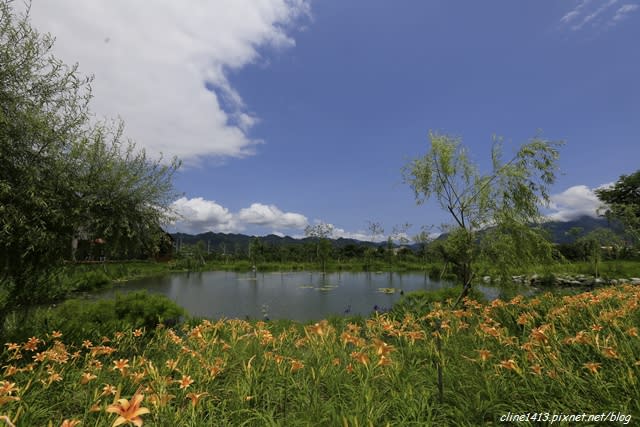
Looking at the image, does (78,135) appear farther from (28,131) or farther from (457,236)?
(457,236)

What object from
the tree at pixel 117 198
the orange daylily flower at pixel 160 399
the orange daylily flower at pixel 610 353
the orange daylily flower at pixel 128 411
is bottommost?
the orange daylily flower at pixel 160 399

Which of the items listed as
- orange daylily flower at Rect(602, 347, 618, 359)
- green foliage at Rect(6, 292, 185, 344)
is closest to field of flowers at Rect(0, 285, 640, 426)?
orange daylily flower at Rect(602, 347, 618, 359)

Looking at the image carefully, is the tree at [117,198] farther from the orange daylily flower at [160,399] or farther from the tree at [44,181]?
the orange daylily flower at [160,399]

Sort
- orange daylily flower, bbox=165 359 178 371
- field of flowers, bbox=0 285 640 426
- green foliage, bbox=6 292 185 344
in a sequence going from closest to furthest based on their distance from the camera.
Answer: field of flowers, bbox=0 285 640 426 < orange daylily flower, bbox=165 359 178 371 < green foliage, bbox=6 292 185 344

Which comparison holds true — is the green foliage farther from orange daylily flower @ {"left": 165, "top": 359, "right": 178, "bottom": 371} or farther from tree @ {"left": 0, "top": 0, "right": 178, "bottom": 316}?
orange daylily flower @ {"left": 165, "top": 359, "right": 178, "bottom": 371}

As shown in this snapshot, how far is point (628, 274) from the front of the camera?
21.6 m

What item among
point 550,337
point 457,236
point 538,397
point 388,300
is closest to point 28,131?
point 538,397

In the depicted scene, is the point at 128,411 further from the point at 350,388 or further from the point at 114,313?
the point at 114,313

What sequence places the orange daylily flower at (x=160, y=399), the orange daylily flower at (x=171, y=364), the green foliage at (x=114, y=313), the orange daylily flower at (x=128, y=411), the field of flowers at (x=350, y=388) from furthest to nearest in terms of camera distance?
the green foliage at (x=114, y=313)
the orange daylily flower at (x=171, y=364)
the field of flowers at (x=350, y=388)
the orange daylily flower at (x=160, y=399)
the orange daylily flower at (x=128, y=411)

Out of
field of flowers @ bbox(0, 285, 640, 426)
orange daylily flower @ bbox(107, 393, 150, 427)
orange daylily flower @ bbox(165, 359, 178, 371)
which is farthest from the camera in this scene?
orange daylily flower @ bbox(165, 359, 178, 371)

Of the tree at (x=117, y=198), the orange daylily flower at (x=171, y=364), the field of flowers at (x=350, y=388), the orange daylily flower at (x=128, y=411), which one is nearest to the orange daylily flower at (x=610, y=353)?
the field of flowers at (x=350, y=388)

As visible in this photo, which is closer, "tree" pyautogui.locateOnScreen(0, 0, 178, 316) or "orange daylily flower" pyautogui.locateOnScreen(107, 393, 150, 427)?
"orange daylily flower" pyautogui.locateOnScreen(107, 393, 150, 427)

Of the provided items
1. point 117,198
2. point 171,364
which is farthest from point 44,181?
point 171,364

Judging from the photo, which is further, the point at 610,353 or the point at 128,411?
the point at 610,353
